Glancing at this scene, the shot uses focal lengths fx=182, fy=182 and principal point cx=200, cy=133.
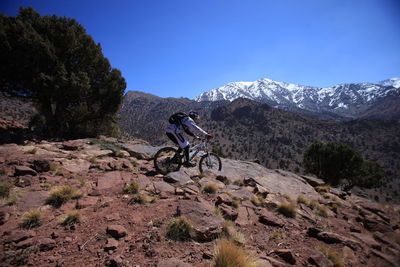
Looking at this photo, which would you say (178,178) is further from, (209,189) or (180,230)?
(180,230)

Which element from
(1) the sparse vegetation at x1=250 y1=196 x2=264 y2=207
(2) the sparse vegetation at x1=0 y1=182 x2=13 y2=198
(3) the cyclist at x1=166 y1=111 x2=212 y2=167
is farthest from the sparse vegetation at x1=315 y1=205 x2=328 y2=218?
(2) the sparse vegetation at x1=0 y1=182 x2=13 y2=198

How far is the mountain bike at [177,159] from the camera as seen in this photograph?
8156mm

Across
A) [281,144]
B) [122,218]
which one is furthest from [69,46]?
[281,144]

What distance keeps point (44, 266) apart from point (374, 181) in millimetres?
58691

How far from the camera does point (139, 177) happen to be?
6.99 m

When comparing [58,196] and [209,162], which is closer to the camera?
[58,196]

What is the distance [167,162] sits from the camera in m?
8.27

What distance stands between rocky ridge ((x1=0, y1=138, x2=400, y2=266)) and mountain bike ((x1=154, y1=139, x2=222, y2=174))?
1.85ft

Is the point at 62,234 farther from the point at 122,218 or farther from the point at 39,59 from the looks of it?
the point at 39,59

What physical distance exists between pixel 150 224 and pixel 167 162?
409cm

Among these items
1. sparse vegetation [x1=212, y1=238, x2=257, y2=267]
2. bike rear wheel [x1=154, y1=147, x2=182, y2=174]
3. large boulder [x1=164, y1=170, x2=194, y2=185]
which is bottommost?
sparse vegetation [x1=212, y1=238, x2=257, y2=267]

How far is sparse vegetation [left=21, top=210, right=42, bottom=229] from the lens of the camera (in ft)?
12.4

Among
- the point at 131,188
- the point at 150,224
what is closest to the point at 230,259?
the point at 150,224

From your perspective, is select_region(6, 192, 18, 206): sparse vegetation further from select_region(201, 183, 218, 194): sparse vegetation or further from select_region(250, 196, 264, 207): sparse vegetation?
select_region(250, 196, 264, 207): sparse vegetation
